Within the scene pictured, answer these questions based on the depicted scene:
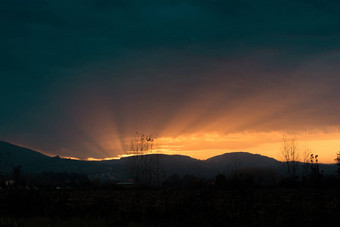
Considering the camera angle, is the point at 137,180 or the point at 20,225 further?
the point at 137,180

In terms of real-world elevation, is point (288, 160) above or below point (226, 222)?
above

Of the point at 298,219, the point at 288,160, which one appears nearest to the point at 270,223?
the point at 298,219

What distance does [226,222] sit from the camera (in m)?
11.8

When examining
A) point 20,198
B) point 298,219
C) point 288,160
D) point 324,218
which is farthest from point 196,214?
point 288,160

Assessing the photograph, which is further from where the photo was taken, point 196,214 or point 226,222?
point 196,214

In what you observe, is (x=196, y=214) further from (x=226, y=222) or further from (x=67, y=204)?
(x=67, y=204)

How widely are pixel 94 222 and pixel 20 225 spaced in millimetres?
2732

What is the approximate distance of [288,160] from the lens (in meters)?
52.3

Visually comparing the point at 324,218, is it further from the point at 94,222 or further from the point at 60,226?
the point at 60,226

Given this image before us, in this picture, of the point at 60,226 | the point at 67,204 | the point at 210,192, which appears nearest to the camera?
the point at 60,226

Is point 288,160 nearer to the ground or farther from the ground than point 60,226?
farther from the ground

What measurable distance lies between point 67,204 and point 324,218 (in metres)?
12.0

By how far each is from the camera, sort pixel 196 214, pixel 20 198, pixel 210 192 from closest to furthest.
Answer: pixel 196 214 < pixel 210 192 < pixel 20 198

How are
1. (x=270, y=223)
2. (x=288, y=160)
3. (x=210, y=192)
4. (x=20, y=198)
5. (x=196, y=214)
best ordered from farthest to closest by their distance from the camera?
(x=288, y=160)
(x=20, y=198)
(x=210, y=192)
(x=196, y=214)
(x=270, y=223)
